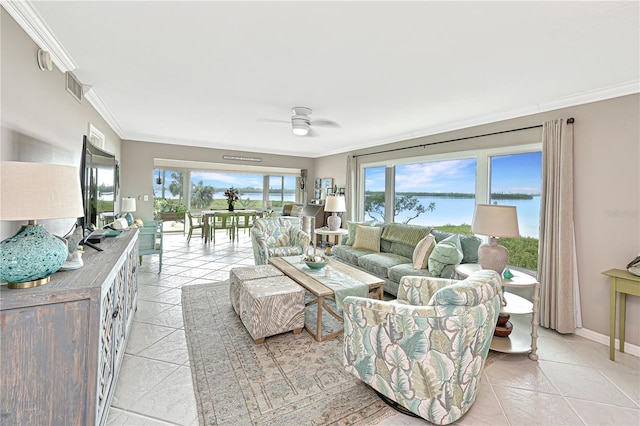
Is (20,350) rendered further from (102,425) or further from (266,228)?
(266,228)

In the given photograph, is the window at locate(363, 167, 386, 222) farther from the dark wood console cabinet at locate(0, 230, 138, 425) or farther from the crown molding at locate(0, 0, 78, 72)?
the dark wood console cabinet at locate(0, 230, 138, 425)

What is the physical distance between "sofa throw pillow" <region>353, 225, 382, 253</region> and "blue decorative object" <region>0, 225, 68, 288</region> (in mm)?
3991

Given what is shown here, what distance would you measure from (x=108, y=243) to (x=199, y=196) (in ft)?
23.0

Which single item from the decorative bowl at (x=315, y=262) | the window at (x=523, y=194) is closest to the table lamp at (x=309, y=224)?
the decorative bowl at (x=315, y=262)

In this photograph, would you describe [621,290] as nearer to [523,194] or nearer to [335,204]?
[523,194]

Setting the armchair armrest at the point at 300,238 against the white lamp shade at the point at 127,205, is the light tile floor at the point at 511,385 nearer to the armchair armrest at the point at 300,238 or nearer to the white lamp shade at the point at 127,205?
the armchair armrest at the point at 300,238

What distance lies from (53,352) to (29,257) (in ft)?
1.47

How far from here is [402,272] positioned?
12.0ft

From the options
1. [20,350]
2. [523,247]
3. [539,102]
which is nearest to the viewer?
[20,350]

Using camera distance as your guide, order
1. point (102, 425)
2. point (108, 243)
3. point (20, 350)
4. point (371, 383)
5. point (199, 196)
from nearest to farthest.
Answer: point (20, 350) < point (102, 425) < point (371, 383) < point (108, 243) < point (199, 196)

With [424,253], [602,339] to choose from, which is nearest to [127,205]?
[424,253]

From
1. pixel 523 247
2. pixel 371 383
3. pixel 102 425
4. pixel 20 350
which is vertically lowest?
pixel 102 425

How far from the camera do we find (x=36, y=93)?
199 centimetres

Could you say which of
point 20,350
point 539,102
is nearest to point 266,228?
point 20,350
